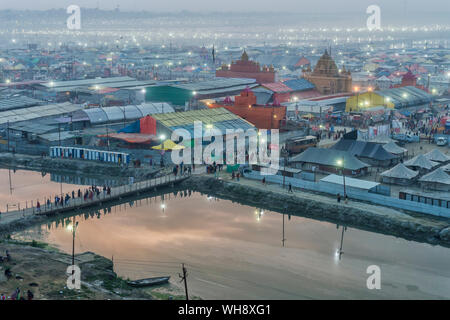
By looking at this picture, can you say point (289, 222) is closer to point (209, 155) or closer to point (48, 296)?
point (209, 155)

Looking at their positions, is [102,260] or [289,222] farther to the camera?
[289,222]

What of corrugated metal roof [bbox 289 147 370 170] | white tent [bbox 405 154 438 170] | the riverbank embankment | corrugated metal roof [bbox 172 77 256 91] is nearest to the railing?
the riverbank embankment

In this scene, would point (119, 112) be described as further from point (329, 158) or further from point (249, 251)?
point (249, 251)

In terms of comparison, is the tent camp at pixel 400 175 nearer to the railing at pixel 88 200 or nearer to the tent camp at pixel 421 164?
the tent camp at pixel 421 164

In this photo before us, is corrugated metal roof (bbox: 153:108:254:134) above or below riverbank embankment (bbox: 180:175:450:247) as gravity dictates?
above

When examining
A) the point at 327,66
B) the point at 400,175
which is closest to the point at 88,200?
the point at 400,175

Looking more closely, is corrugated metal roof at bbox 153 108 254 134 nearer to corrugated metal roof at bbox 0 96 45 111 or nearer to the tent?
the tent
